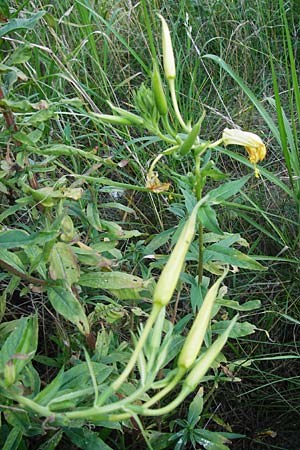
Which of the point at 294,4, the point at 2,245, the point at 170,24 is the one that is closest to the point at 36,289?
the point at 2,245

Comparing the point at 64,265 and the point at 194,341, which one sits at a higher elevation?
the point at 194,341

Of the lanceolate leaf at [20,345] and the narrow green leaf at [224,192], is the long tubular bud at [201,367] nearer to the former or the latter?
the lanceolate leaf at [20,345]

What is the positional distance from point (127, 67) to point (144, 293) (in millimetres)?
1096

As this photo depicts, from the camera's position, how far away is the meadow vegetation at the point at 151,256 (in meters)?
0.87

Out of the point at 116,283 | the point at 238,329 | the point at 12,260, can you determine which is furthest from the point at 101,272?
the point at 238,329

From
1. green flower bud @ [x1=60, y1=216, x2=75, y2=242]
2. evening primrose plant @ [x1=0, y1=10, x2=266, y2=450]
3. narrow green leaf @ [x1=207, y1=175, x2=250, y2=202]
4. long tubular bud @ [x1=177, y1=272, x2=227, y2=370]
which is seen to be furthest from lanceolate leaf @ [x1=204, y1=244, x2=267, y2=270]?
A: long tubular bud @ [x1=177, y1=272, x2=227, y2=370]

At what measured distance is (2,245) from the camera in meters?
0.98

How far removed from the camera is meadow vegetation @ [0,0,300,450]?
→ 87 cm

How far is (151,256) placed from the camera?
120 cm

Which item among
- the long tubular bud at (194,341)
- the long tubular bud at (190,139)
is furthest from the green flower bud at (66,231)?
the long tubular bud at (194,341)

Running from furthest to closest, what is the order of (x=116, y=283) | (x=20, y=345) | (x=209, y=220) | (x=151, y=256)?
(x=151, y=256) < (x=116, y=283) < (x=209, y=220) < (x=20, y=345)

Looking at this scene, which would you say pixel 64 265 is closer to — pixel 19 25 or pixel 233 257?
pixel 233 257

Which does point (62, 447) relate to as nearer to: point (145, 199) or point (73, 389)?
point (73, 389)

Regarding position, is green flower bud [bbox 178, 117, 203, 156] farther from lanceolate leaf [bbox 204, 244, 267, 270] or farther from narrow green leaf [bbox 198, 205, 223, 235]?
lanceolate leaf [bbox 204, 244, 267, 270]
